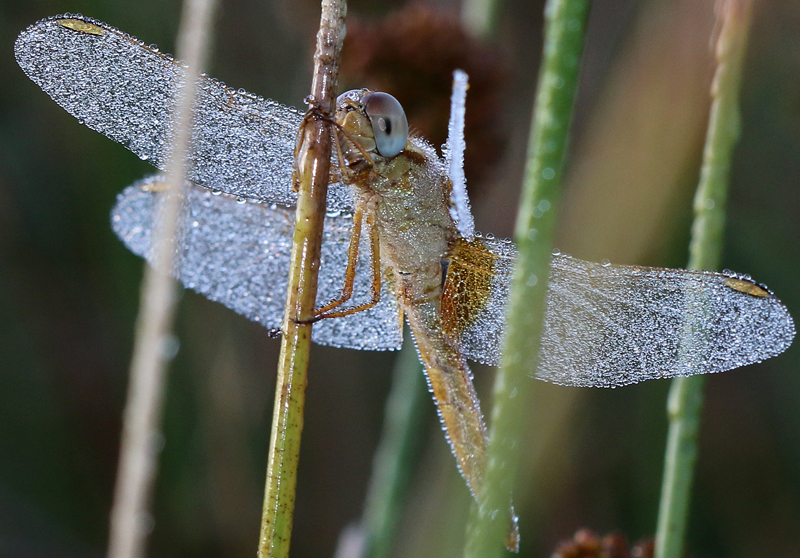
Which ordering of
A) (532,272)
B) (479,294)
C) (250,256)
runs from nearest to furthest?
1. (532,272)
2. (479,294)
3. (250,256)

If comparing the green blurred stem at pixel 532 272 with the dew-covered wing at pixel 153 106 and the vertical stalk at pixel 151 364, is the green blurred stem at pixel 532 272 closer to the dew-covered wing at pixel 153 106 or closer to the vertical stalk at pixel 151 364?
the vertical stalk at pixel 151 364

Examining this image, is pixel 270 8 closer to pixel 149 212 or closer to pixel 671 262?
pixel 149 212

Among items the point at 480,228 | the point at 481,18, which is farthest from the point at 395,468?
the point at 480,228

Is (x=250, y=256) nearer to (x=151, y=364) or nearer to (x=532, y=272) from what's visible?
(x=151, y=364)

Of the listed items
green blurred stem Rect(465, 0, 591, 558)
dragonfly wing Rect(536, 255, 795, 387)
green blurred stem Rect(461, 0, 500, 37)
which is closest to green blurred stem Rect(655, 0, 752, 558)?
dragonfly wing Rect(536, 255, 795, 387)

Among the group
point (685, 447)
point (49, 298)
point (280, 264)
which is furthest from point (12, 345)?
point (685, 447)

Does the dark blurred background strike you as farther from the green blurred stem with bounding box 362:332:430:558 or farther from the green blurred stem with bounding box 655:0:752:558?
the green blurred stem with bounding box 655:0:752:558

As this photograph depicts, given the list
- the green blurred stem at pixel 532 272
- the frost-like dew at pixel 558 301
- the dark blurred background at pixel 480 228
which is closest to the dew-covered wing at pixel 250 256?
the frost-like dew at pixel 558 301
